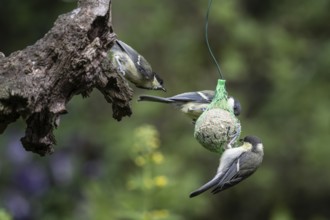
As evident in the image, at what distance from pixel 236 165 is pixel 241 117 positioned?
3679mm

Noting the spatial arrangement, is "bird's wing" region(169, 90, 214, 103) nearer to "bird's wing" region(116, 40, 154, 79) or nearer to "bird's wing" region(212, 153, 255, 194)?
"bird's wing" region(116, 40, 154, 79)

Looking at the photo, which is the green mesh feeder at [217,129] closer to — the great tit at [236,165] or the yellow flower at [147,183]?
the great tit at [236,165]

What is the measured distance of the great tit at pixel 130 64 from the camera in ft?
9.36

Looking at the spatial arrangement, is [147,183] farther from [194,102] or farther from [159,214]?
[194,102]

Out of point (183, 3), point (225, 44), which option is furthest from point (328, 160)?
point (183, 3)

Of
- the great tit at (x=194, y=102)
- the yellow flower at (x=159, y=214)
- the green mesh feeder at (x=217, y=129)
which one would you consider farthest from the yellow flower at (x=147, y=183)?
the green mesh feeder at (x=217, y=129)

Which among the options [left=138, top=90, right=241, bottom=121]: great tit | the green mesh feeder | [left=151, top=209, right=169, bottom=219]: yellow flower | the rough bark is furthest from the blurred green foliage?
the rough bark

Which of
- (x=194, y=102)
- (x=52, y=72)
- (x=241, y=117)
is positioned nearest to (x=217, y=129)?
(x=194, y=102)

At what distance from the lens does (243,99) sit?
6.47m

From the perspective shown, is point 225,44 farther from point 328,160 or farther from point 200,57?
point 328,160

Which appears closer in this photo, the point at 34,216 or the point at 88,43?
the point at 88,43

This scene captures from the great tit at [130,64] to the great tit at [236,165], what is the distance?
0.52 m

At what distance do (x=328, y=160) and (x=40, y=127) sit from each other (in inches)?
160

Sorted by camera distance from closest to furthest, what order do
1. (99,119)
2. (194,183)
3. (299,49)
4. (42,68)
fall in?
(42,68)
(194,183)
(299,49)
(99,119)
